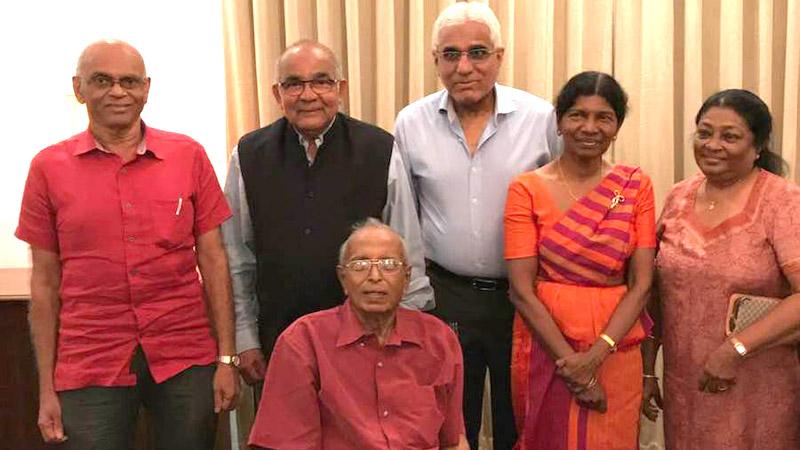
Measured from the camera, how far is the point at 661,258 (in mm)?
2307

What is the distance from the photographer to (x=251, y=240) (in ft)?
7.81

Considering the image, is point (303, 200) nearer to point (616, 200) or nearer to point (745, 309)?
point (616, 200)

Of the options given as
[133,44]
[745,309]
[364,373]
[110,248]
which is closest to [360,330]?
[364,373]

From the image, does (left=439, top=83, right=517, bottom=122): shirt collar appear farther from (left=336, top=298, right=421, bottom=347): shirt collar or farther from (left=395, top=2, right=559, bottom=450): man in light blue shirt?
(left=336, top=298, right=421, bottom=347): shirt collar

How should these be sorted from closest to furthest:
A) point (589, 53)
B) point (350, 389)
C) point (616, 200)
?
point (350, 389) → point (616, 200) → point (589, 53)

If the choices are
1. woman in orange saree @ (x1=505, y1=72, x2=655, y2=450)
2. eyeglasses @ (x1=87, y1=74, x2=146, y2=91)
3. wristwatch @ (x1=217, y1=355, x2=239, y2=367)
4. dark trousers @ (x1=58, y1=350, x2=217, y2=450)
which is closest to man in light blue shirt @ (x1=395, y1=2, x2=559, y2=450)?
woman in orange saree @ (x1=505, y1=72, x2=655, y2=450)

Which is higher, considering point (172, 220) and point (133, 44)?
point (133, 44)

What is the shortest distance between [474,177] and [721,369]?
84 centimetres

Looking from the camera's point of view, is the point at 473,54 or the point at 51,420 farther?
the point at 473,54

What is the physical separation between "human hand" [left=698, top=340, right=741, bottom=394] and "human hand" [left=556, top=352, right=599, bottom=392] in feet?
0.92

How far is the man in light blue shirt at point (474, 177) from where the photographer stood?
97.4 inches

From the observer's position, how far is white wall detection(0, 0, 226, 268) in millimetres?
3590

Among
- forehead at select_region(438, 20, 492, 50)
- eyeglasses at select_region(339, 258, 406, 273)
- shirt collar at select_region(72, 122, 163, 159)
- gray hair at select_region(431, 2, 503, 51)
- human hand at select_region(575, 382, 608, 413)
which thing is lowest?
human hand at select_region(575, 382, 608, 413)

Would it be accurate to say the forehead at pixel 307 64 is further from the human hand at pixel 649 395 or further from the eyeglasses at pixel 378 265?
the human hand at pixel 649 395
